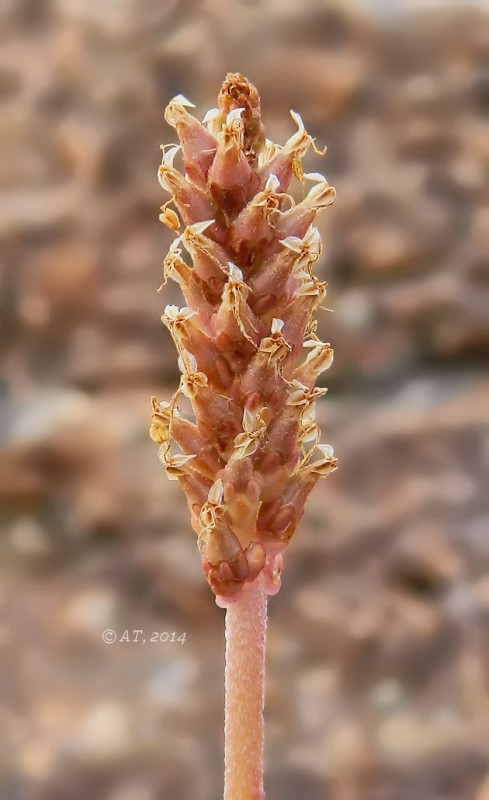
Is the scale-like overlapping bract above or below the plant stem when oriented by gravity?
above

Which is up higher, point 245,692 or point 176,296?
point 176,296

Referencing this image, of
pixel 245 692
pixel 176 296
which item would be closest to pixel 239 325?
pixel 245 692

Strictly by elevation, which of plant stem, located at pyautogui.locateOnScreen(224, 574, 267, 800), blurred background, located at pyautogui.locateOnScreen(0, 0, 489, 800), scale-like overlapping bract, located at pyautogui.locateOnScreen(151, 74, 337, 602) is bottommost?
plant stem, located at pyautogui.locateOnScreen(224, 574, 267, 800)

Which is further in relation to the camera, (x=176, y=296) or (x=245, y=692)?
(x=176, y=296)

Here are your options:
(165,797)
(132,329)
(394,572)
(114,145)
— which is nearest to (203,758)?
(165,797)

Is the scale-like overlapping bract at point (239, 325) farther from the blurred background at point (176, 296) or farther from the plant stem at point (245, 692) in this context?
the blurred background at point (176, 296)

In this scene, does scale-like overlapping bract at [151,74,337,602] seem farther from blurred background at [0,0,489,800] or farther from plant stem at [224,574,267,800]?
blurred background at [0,0,489,800]

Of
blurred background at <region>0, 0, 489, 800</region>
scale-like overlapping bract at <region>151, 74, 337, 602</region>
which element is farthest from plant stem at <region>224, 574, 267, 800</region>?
blurred background at <region>0, 0, 489, 800</region>

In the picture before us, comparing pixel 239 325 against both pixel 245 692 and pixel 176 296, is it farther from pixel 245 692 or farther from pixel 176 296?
pixel 176 296
